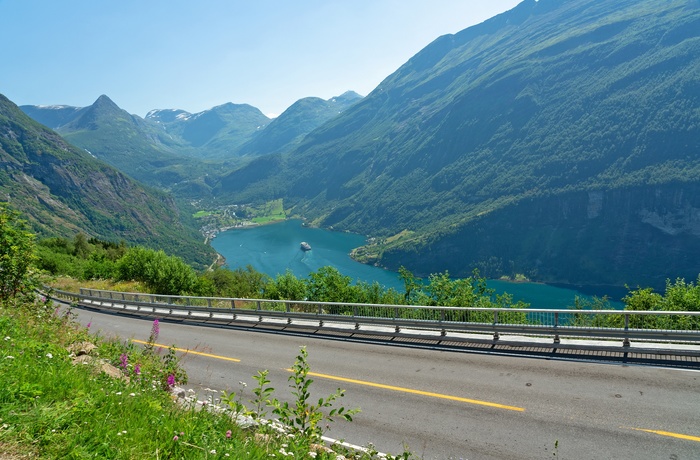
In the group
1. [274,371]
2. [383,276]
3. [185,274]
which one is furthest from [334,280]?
[383,276]

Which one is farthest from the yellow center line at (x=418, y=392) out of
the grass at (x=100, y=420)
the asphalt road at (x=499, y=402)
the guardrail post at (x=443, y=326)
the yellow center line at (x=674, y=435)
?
the grass at (x=100, y=420)

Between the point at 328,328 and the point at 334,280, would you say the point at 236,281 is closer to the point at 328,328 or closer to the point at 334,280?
the point at 334,280

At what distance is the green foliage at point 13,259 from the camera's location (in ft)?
37.7

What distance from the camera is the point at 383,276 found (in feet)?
555

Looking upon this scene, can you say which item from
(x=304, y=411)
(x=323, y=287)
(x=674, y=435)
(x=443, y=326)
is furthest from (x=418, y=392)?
(x=323, y=287)

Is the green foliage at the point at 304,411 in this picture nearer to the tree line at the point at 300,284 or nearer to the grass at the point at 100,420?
the grass at the point at 100,420

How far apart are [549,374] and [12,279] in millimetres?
16349

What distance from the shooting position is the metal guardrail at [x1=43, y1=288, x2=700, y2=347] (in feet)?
39.4

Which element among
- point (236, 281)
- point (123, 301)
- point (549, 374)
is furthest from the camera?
point (236, 281)

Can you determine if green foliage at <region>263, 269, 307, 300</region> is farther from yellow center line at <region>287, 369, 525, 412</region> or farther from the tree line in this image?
yellow center line at <region>287, 369, 525, 412</region>

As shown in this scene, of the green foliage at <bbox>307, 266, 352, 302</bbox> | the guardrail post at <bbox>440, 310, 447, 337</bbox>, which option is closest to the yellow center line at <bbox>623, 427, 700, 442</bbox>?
the guardrail post at <bbox>440, 310, 447, 337</bbox>

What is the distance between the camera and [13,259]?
11461mm

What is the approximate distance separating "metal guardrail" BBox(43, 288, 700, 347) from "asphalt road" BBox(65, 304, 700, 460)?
1.54 metres

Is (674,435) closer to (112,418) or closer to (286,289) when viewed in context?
(112,418)
